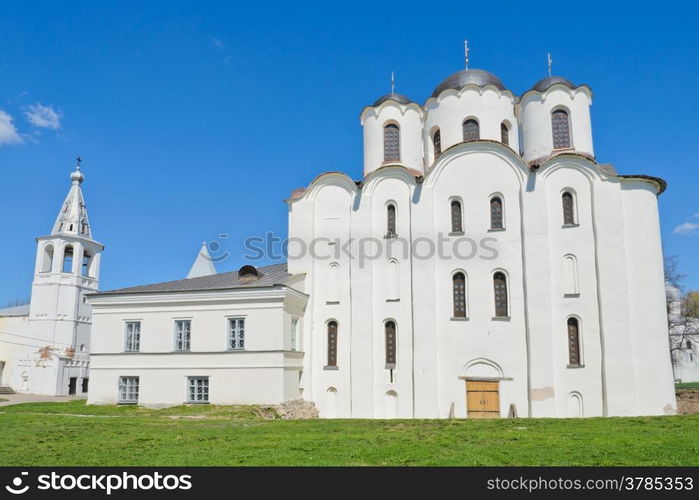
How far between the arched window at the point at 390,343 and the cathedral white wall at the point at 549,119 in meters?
10.1

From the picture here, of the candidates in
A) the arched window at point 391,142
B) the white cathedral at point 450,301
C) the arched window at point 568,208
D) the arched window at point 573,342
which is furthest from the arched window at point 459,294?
the arched window at point 391,142

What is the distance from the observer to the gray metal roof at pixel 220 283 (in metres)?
25.5

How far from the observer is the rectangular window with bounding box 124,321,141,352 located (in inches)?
1022

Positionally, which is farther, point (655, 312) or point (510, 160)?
point (510, 160)

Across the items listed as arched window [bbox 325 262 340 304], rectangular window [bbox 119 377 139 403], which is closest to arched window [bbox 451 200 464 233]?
arched window [bbox 325 262 340 304]

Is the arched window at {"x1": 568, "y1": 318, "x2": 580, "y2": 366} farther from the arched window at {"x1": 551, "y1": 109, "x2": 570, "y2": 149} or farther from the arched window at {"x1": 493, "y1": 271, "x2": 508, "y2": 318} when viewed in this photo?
the arched window at {"x1": 551, "y1": 109, "x2": 570, "y2": 149}

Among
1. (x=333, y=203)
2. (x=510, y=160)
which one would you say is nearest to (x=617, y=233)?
(x=510, y=160)

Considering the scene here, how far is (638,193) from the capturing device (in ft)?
78.2

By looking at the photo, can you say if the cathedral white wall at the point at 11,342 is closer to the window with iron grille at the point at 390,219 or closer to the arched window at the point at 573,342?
the window with iron grille at the point at 390,219
